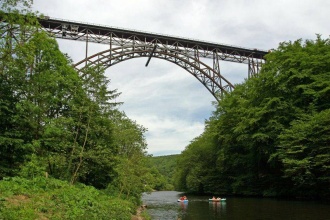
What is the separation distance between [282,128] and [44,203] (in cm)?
2669

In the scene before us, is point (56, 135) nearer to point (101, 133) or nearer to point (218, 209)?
point (101, 133)

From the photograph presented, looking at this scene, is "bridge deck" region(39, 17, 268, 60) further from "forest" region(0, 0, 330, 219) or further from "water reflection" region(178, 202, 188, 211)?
"water reflection" region(178, 202, 188, 211)

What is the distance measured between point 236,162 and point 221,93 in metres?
10.0

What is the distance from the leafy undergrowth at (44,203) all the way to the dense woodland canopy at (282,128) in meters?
19.7

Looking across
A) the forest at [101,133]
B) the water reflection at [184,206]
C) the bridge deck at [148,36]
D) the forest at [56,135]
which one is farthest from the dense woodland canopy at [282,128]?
the forest at [56,135]

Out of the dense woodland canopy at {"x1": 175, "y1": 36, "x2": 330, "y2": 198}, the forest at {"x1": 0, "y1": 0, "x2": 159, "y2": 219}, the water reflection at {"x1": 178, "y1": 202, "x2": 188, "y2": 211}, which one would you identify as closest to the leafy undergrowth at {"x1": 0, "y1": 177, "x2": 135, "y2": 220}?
the forest at {"x1": 0, "y1": 0, "x2": 159, "y2": 219}

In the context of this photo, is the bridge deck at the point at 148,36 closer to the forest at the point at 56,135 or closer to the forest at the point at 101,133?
the forest at the point at 101,133

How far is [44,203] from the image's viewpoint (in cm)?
1288

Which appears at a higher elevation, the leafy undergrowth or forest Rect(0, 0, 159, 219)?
forest Rect(0, 0, 159, 219)

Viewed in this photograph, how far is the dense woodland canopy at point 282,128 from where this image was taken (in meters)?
28.6

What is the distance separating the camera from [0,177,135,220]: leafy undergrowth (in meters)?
11.0

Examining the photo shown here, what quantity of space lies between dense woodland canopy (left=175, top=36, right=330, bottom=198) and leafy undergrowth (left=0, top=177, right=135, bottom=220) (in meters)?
19.7

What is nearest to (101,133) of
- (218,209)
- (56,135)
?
(56,135)

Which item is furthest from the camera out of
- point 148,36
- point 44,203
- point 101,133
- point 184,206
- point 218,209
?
point 148,36
